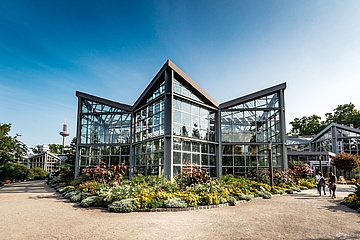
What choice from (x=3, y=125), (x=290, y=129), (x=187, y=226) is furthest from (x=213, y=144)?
(x=290, y=129)

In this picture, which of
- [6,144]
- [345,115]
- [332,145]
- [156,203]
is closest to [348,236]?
[156,203]

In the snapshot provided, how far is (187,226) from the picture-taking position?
7.15m

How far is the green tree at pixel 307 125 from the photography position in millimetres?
52156

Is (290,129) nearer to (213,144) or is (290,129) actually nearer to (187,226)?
(213,144)

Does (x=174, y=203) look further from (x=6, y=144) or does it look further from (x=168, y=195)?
(x=6, y=144)

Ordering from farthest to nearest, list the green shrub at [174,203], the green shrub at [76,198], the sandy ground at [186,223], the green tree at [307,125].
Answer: the green tree at [307,125]
the green shrub at [76,198]
the green shrub at [174,203]
the sandy ground at [186,223]

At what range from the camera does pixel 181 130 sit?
59.3 feet

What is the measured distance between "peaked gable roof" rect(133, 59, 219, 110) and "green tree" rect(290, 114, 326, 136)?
38.9 meters

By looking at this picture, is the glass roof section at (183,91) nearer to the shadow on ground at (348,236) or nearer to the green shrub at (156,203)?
the green shrub at (156,203)

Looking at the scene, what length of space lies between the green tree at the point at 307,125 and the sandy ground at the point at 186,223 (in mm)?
47297

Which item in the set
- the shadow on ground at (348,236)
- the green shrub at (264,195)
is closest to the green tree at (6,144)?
the green shrub at (264,195)

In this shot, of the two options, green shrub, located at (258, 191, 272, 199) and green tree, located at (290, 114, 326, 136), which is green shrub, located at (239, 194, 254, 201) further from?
green tree, located at (290, 114, 326, 136)

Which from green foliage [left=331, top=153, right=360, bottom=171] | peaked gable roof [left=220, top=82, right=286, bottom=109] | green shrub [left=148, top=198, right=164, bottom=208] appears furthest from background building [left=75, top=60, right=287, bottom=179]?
green foliage [left=331, top=153, right=360, bottom=171]

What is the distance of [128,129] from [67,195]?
33.9 ft
